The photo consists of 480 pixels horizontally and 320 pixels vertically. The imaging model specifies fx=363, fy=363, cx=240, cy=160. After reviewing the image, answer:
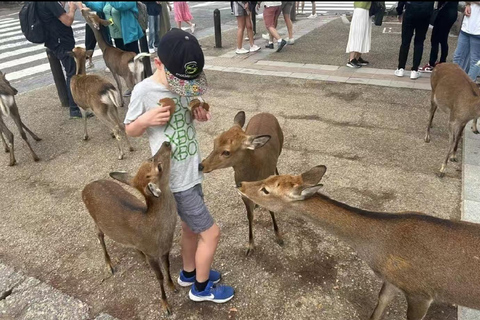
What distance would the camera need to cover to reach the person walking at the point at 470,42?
18.3 feet

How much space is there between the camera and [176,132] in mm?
2482

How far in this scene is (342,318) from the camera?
109 inches

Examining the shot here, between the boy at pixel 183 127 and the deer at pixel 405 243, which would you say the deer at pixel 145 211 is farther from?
the deer at pixel 405 243

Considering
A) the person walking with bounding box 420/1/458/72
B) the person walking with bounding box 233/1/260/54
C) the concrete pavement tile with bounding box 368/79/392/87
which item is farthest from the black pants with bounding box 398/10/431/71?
the person walking with bounding box 233/1/260/54

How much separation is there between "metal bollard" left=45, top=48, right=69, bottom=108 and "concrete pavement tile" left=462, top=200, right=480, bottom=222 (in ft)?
22.1

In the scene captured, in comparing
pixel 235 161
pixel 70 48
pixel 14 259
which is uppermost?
pixel 70 48

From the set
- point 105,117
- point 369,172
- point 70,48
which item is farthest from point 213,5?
point 369,172

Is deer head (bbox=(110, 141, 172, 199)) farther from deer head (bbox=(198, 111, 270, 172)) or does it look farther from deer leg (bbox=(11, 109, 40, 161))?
deer leg (bbox=(11, 109, 40, 161))

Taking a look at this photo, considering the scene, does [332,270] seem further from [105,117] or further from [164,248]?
[105,117]

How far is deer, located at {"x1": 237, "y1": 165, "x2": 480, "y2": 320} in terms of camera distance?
2203mm

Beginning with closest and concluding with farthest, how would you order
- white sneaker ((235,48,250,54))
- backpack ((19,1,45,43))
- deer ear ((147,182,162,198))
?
deer ear ((147,182,162,198)) → backpack ((19,1,45,43)) → white sneaker ((235,48,250,54))

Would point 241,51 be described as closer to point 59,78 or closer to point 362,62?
point 362,62

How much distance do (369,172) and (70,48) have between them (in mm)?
5218

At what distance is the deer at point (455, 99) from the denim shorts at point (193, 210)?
10.7 ft
